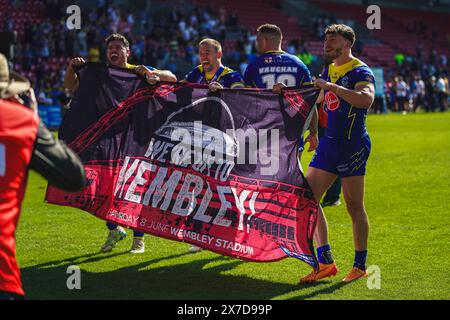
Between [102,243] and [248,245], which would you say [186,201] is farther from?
[102,243]

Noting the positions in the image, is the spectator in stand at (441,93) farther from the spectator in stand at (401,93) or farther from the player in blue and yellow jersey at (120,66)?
the player in blue and yellow jersey at (120,66)

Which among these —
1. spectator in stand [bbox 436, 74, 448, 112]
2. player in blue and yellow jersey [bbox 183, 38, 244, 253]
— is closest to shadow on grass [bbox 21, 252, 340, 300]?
player in blue and yellow jersey [bbox 183, 38, 244, 253]

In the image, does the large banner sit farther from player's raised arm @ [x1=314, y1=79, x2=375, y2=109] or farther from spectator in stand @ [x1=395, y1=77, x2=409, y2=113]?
spectator in stand @ [x1=395, y1=77, x2=409, y2=113]

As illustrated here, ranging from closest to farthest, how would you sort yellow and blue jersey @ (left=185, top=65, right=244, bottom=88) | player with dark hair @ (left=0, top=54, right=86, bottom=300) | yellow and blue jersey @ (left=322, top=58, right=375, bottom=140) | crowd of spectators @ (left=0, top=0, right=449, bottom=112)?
player with dark hair @ (left=0, top=54, right=86, bottom=300) → yellow and blue jersey @ (left=322, top=58, right=375, bottom=140) → yellow and blue jersey @ (left=185, top=65, right=244, bottom=88) → crowd of spectators @ (left=0, top=0, right=449, bottom=112)

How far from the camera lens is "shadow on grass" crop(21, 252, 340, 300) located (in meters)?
6.58

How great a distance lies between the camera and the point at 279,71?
8.42 meters

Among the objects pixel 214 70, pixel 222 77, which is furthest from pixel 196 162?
pixel 214 70

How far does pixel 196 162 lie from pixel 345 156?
1455 mm

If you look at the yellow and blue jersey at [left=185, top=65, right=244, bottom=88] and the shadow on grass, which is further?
the yellow and blue jersey at [left=185, top=65, right=244, bottom=88]

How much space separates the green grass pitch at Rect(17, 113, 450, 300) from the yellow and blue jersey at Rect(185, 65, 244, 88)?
186 centimetres

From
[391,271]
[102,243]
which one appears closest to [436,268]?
[391,271]

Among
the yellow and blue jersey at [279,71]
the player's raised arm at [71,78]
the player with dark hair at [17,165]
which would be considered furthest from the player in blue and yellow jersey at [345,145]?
the player with dark hair at [17,165]

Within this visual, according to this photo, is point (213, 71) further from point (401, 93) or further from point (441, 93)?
point (441, 93)
